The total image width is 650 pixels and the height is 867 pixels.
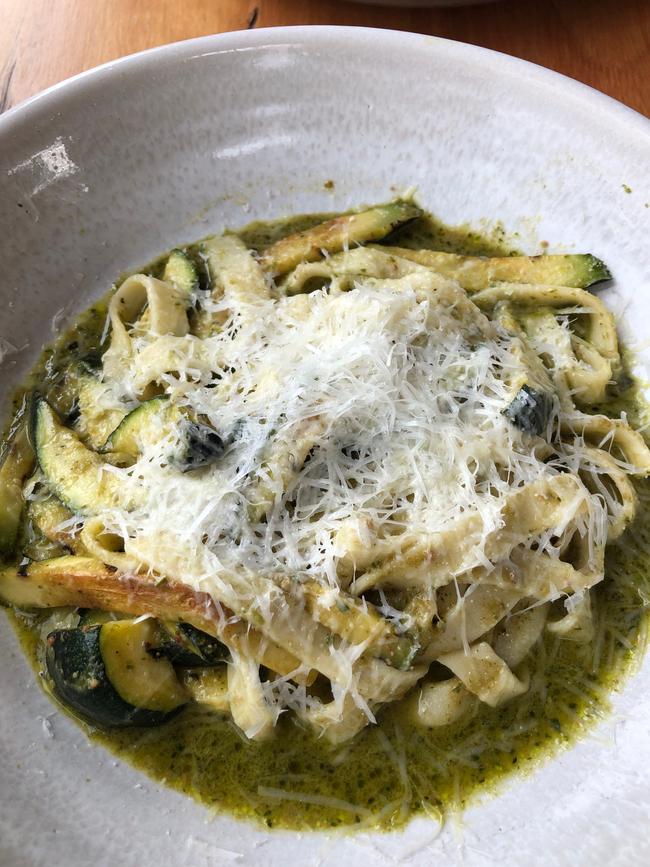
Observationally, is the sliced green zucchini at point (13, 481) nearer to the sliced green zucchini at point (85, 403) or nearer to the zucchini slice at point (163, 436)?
the sliced green zucchini at point (85, 403)

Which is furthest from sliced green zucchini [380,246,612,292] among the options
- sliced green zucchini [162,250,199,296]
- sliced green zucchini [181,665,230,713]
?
sliced green zucchini [181,665,230,713]

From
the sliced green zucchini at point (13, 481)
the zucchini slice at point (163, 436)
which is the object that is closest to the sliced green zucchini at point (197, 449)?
the zucchini slice at point (163, 436)

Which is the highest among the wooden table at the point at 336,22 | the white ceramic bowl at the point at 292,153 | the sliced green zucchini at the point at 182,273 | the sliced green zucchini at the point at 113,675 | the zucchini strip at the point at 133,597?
the wooden table at the point at 336,22

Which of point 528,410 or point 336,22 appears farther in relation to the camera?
point 336,22

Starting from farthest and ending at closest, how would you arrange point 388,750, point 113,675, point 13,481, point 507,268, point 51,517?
point 507,268 → point 13,481 → point 51,517 → point 388,750 → point 113,675

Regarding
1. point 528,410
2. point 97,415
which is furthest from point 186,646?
point 528,410

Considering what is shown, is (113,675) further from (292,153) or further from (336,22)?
(336,22)

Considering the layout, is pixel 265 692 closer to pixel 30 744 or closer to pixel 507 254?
pixel 30 744
